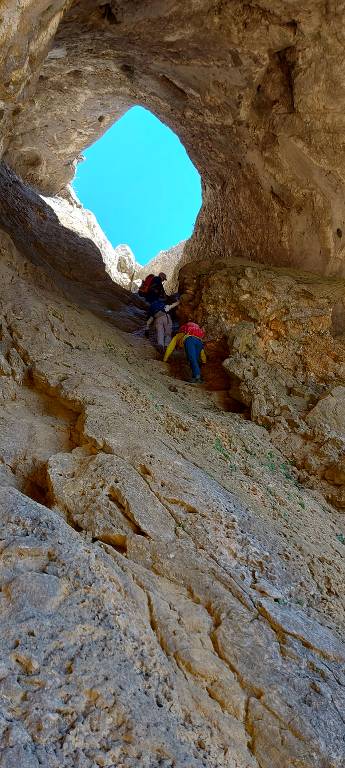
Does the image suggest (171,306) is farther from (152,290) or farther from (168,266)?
(168,266)

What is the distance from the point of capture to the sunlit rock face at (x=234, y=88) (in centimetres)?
625

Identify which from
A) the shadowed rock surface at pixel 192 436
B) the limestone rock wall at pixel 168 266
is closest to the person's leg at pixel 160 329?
the shadowed rock surface at pixel 192 436

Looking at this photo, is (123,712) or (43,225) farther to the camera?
(43,225)

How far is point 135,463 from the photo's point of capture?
431 centimetres

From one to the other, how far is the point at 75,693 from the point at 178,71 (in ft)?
26.0

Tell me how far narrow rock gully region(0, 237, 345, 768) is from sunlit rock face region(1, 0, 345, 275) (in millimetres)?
2905

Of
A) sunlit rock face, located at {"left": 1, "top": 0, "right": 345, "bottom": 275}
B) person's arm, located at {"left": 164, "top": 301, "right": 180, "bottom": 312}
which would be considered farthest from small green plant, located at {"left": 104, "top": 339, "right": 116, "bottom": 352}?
sunlit rock face, located at {"left": 1, "top": 0, "right": 345, "bottom": 275}

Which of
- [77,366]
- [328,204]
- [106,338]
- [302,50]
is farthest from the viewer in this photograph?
[328,204]

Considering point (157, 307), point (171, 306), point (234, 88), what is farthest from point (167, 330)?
point (234, 88)

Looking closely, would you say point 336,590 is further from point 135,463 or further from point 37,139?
point 37,139

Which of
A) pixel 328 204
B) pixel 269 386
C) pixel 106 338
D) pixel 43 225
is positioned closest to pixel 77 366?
pixel 106 338

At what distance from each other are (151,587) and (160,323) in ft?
20.4

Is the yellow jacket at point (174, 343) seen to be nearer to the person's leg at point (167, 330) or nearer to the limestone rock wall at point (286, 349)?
the limestone rock wall at point (286, 349)

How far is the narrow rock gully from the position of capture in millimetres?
2463
